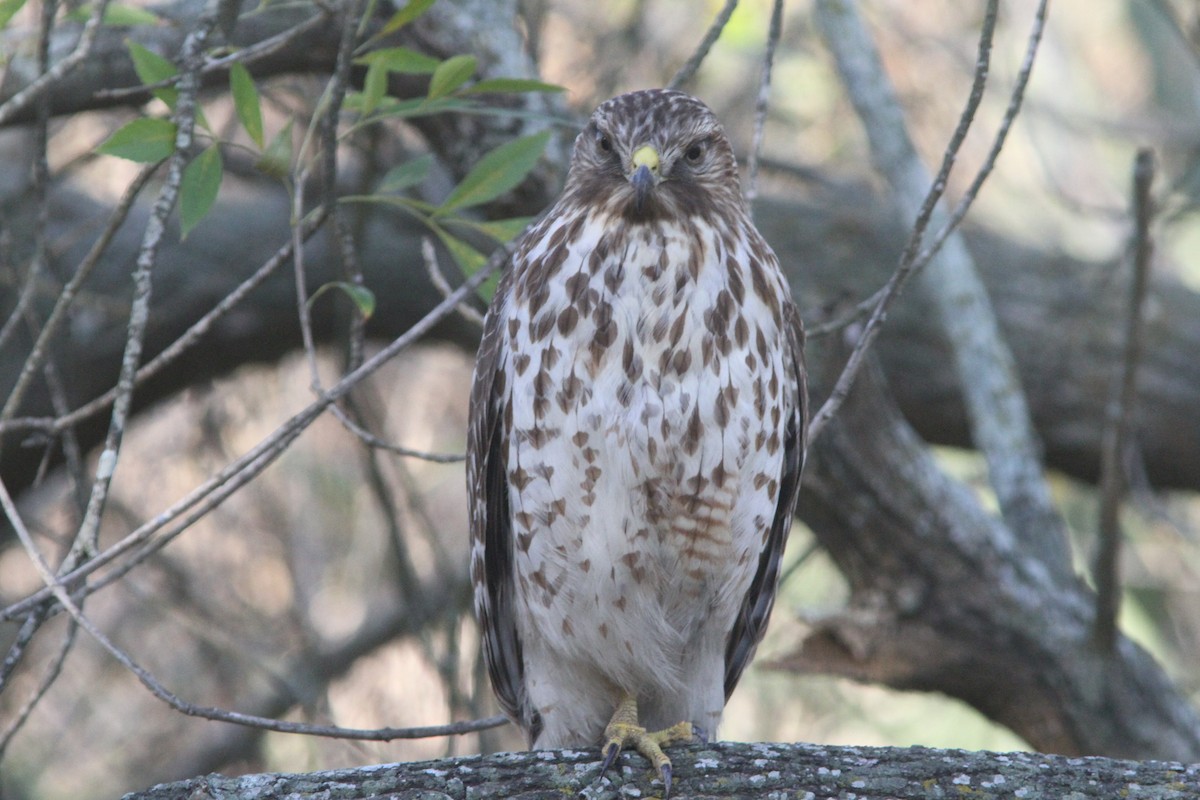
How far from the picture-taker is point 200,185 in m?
2.76

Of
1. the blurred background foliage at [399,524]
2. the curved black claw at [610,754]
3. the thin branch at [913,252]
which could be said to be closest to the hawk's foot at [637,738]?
the curved black claw at [610,754]

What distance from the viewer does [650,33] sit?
648cm

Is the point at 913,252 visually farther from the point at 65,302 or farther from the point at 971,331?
the point at 65,302

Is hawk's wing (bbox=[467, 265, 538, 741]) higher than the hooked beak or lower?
lower

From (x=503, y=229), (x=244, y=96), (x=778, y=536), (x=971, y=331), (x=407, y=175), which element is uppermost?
(x=244, y=96)

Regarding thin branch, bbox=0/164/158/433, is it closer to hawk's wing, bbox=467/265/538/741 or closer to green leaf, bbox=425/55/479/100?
green leaf, bbox=425/55/479/100

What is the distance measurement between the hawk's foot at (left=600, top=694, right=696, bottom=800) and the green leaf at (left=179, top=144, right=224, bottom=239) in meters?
1.37

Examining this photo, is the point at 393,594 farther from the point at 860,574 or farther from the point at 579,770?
the point at 579,770

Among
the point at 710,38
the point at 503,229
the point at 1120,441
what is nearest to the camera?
the point at 710,38

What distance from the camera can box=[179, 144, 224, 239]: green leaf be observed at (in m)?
2.72

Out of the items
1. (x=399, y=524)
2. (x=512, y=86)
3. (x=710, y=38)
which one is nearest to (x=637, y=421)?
(x=512, y=86)

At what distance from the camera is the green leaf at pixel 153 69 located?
2676mm

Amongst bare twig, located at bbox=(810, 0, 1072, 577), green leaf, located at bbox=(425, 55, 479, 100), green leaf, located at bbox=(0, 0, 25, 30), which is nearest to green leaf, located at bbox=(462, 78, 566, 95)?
green leaf, located at bbox=(425, 55, 479, 100)

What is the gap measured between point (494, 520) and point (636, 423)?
1.94 ft
